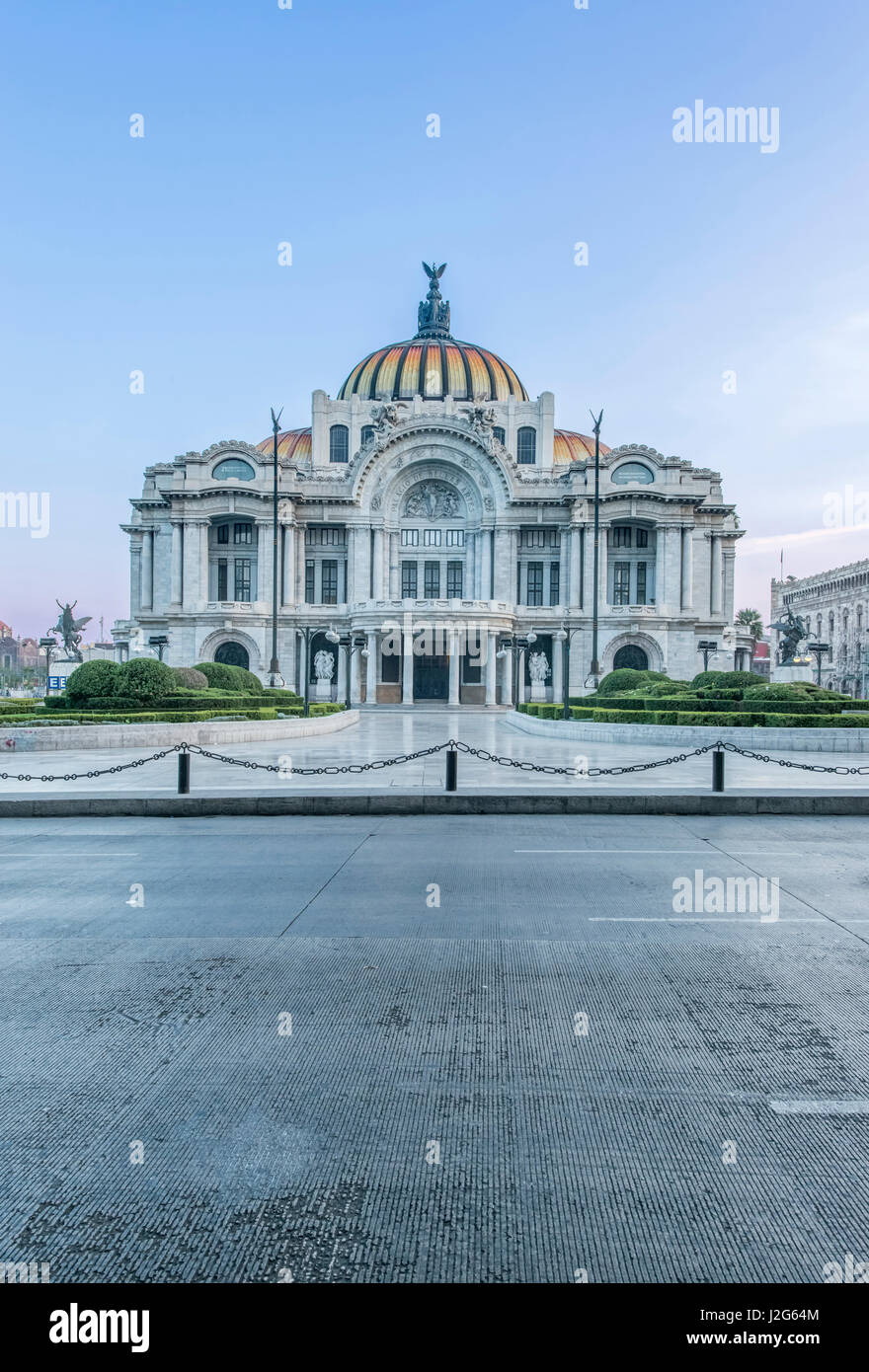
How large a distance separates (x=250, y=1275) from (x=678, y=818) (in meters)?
11.4

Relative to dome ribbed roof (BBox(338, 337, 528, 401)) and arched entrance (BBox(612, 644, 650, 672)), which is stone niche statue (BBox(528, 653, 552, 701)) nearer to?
arched entrance (BBox(612, 644, 650, 672))

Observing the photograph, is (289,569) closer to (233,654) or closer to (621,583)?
(233,654)

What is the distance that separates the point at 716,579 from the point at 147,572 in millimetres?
41851

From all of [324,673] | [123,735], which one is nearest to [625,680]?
[123,735]

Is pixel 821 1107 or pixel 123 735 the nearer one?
pixel 821 1107

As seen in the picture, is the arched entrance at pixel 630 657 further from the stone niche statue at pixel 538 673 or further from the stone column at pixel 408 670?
the stone column at pixel 408 670

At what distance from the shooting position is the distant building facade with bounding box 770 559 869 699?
302ft

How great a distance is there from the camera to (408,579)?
207 ft

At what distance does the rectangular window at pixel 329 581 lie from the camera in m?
62.5

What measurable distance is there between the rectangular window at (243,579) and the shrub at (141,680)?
34.5 meters

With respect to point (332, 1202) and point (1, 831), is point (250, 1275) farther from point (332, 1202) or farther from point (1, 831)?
point (1, 831)

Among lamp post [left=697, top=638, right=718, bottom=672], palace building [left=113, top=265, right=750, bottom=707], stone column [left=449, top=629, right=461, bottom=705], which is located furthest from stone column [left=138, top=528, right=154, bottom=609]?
lamp post [left=697, top=638, right=718, bottom=672]

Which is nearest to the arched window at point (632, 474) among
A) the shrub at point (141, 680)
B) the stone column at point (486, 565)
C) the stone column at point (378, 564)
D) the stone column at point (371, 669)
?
the stone column at point (486, 565)

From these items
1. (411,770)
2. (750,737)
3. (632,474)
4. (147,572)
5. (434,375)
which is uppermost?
(434,375)
